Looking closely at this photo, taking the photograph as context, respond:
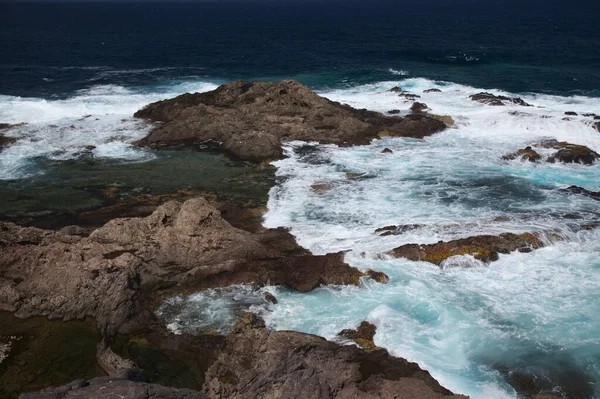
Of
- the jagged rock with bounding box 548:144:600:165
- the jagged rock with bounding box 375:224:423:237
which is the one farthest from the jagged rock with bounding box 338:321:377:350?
the jagged rock with bounding box 548:144:600:165

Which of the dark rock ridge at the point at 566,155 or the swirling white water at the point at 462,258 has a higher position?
the dark rock ridge at the point at 566,155

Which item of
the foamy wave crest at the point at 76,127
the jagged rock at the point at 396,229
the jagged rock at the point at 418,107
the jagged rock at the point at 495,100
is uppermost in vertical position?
the jagged rock at the point at 495,100

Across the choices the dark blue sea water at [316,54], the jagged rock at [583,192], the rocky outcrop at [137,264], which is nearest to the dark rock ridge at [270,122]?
the jagged rock at [583,192]

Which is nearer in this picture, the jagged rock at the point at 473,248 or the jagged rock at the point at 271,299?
the jagged rock at the point at 271,299

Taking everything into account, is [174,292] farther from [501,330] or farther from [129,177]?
[129,177]

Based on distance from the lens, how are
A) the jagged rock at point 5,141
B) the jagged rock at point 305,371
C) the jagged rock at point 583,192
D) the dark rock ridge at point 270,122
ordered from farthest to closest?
the dark rock ridge at point 270,122 → the jagged rock at point 5,141 → the jagged rock at point 583,192 → the jagged rock at point 305,371

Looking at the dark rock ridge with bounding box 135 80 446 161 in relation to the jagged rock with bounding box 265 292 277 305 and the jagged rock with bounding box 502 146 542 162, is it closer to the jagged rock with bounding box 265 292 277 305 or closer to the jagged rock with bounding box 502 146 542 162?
the jagged rock with bounding box 502 146 542 162

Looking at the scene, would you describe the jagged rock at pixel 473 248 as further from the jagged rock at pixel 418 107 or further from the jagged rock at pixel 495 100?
the jagged rock at pixel 495 100
